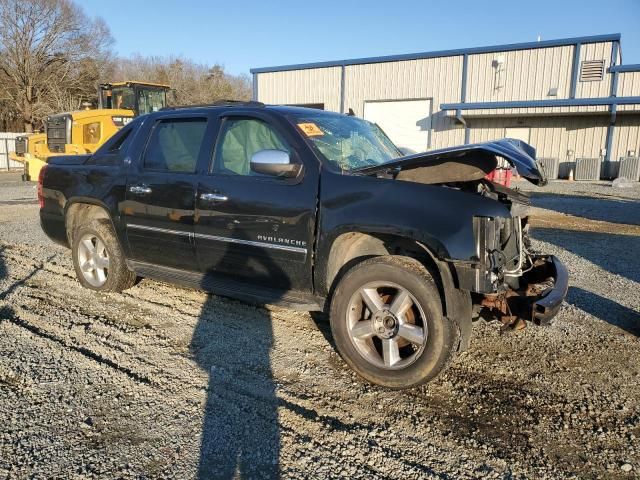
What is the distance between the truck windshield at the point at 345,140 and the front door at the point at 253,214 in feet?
0.77

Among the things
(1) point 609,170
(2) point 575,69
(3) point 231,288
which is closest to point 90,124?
(3) point 231,288

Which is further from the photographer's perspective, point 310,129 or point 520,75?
point 520,75

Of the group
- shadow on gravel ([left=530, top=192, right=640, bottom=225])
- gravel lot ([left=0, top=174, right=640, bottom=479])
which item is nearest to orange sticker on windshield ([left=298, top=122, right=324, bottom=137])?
gravel lot ([left=0, top=174, right=640, bottom=479])

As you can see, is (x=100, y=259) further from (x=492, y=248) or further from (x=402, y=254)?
(x=492, y=248)

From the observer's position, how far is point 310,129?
419cm

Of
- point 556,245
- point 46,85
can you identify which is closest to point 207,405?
point 556,245

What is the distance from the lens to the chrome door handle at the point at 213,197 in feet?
13.9

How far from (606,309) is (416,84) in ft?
83.3

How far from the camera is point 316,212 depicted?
3.77 metres

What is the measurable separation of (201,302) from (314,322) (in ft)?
4.23

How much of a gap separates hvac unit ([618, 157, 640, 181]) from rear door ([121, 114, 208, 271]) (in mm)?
23579

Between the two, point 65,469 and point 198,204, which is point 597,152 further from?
point 65,469

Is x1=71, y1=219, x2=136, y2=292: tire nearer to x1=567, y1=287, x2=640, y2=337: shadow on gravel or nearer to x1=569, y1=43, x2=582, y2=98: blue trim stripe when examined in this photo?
x1=567, y1=287, x2=640, y2=337: shadow on gravel

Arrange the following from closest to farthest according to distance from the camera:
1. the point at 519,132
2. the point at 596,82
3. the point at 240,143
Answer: the point at 240,143 < the point at 596,82 < the point at 519,132
